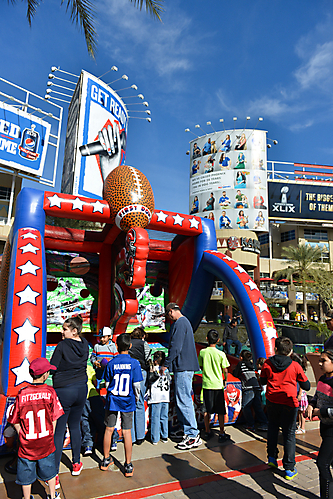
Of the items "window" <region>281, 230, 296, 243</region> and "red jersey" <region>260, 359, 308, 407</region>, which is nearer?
"red jersey" <region>260, 359, 308, 407</region>

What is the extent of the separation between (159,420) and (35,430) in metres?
2.08

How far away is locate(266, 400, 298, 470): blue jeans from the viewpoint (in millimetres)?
3670

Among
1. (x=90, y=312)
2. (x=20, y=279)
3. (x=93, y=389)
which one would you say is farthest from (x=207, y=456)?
(x=90, y=312)

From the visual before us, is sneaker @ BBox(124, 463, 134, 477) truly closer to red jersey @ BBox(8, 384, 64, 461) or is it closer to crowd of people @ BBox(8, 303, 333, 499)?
crowd of people @ BBox(8, 303, 333, 499)

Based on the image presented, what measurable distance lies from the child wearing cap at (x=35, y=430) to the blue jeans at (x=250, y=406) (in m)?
3.00

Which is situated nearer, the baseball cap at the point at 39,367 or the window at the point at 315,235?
the baseball cap at the point at 39,367

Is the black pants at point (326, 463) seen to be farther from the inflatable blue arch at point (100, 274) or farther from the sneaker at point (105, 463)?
the inflatable blue arch at point (100, 274)

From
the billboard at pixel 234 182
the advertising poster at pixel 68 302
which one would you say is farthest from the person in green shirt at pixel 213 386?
the billboard at pixel 234 182

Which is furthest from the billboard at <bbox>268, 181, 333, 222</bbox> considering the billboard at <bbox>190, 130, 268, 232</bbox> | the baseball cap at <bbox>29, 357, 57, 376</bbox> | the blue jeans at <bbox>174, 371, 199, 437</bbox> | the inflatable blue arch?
the baseball cap at <bbox>29, 357, 57, 376</bbox>

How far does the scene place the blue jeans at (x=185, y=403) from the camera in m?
4.39

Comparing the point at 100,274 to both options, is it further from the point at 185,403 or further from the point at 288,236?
the point at 288,236

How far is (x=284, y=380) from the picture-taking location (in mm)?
3768

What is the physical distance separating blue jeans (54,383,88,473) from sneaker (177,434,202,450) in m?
1.33

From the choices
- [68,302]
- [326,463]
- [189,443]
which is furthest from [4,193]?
[326,463]
